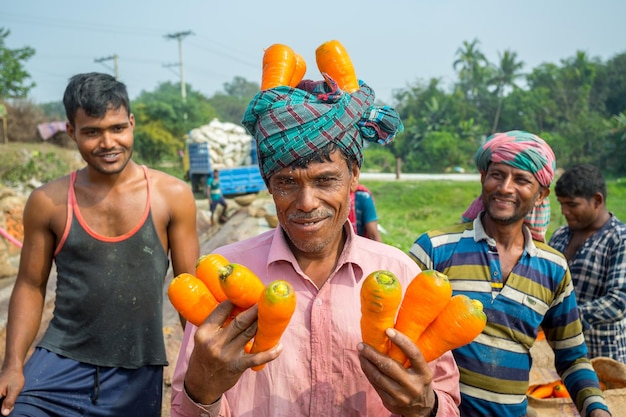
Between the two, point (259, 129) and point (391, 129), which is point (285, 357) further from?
point (391, 129)

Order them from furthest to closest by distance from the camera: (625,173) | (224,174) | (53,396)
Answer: (625,173) → (224,174) → (53,396)

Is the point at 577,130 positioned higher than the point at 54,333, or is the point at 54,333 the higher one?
the point at 577,130

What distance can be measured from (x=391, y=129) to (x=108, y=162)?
1701 mm

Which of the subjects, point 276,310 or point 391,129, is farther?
point 391,129

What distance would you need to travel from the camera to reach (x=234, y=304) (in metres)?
1.43

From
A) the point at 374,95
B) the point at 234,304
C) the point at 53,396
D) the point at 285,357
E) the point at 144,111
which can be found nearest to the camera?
the point at 234,304

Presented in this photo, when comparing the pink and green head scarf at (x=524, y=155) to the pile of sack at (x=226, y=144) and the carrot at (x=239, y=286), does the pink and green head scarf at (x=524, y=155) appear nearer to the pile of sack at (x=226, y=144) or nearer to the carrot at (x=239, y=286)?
the carrot at (x=239, y=286)

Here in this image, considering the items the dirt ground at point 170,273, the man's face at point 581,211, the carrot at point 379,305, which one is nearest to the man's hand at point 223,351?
the carrot at point 379,305

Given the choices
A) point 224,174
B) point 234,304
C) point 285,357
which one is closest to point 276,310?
point 234,304

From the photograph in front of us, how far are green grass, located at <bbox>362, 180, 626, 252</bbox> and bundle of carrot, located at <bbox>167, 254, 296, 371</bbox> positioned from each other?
11.1 m

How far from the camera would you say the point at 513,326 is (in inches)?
86.4

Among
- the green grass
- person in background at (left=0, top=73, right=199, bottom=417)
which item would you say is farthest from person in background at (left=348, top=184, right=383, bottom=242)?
the green grass

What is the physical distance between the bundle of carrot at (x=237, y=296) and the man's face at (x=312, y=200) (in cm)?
27

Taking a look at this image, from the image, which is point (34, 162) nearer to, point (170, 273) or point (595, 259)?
point (170, 273)
